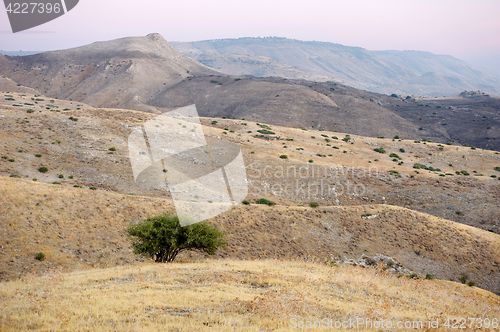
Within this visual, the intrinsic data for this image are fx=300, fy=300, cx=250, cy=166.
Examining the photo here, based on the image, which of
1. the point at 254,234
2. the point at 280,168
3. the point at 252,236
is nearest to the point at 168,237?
the point at 252,236

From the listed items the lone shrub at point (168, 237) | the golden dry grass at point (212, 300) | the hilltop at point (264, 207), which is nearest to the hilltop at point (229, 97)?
the hilltop at point (264, 207)

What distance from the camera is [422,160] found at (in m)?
51.0

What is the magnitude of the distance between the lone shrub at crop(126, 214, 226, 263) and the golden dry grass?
6.60ft

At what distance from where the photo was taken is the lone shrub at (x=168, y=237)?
16.6 metres

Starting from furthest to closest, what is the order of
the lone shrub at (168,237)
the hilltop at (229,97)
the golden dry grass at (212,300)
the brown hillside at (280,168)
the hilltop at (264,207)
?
the hilltop at (229,97)
the brown hillside at (280,168)
the hilltop at (264,207)
the lone shrub at (168,237)
the golden dry grass at (212,300)

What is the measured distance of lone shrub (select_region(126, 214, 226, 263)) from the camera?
16609 mm

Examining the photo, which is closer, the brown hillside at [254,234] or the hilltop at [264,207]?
the brown hillside at [254,234]

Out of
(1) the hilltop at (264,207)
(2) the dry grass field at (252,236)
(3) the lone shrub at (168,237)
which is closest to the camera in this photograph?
(2) the dry grass field at (252,236)

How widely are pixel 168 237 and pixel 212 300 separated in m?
7.59

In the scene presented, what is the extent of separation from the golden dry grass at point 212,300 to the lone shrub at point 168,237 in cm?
201

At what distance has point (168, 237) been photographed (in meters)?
16.9

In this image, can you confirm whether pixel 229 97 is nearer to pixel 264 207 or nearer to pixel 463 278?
pixel 264 207

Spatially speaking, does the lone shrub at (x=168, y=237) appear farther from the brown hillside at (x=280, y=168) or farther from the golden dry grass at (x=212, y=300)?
the brown hillside at (x=280, y=168)

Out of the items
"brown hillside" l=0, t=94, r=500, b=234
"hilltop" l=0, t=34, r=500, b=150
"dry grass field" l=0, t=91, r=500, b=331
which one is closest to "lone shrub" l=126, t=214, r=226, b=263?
"dry grass field" l=0, t=91, r=500, b=331
